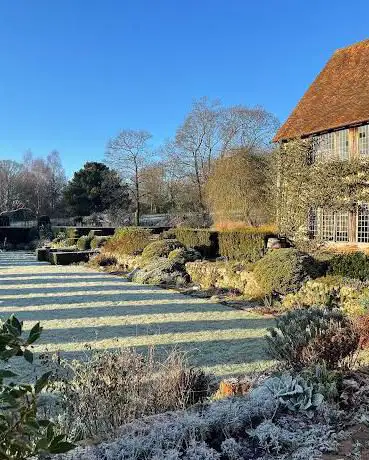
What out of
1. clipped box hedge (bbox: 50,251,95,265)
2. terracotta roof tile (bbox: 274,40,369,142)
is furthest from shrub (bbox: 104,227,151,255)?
terracotta roof tile (bbox: 274,40,369,142)

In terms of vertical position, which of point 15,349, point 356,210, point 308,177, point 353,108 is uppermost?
point 353,108

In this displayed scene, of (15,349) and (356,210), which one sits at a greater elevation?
(356,210)

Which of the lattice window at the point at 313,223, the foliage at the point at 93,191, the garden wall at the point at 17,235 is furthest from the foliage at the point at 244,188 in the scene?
the foliage at the point at 93,191

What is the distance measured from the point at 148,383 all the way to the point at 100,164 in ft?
141

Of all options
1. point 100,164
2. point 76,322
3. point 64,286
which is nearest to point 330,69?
point 64,286

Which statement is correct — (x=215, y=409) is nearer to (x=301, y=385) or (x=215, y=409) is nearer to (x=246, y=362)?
(x=301, y=385)

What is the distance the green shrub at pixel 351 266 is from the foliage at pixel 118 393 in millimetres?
5533

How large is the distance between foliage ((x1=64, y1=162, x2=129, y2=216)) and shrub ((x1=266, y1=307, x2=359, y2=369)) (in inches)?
1512

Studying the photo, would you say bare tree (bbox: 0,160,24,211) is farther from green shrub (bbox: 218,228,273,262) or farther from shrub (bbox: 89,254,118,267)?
green shrub (bbox: 218,228,273,262)

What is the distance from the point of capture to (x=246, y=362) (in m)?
5.67

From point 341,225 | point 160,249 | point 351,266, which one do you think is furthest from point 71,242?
point 351,266

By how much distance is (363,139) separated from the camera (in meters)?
Answer: 16.3

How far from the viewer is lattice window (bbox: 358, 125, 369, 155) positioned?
16172 mm

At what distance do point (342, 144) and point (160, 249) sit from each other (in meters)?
7.85
